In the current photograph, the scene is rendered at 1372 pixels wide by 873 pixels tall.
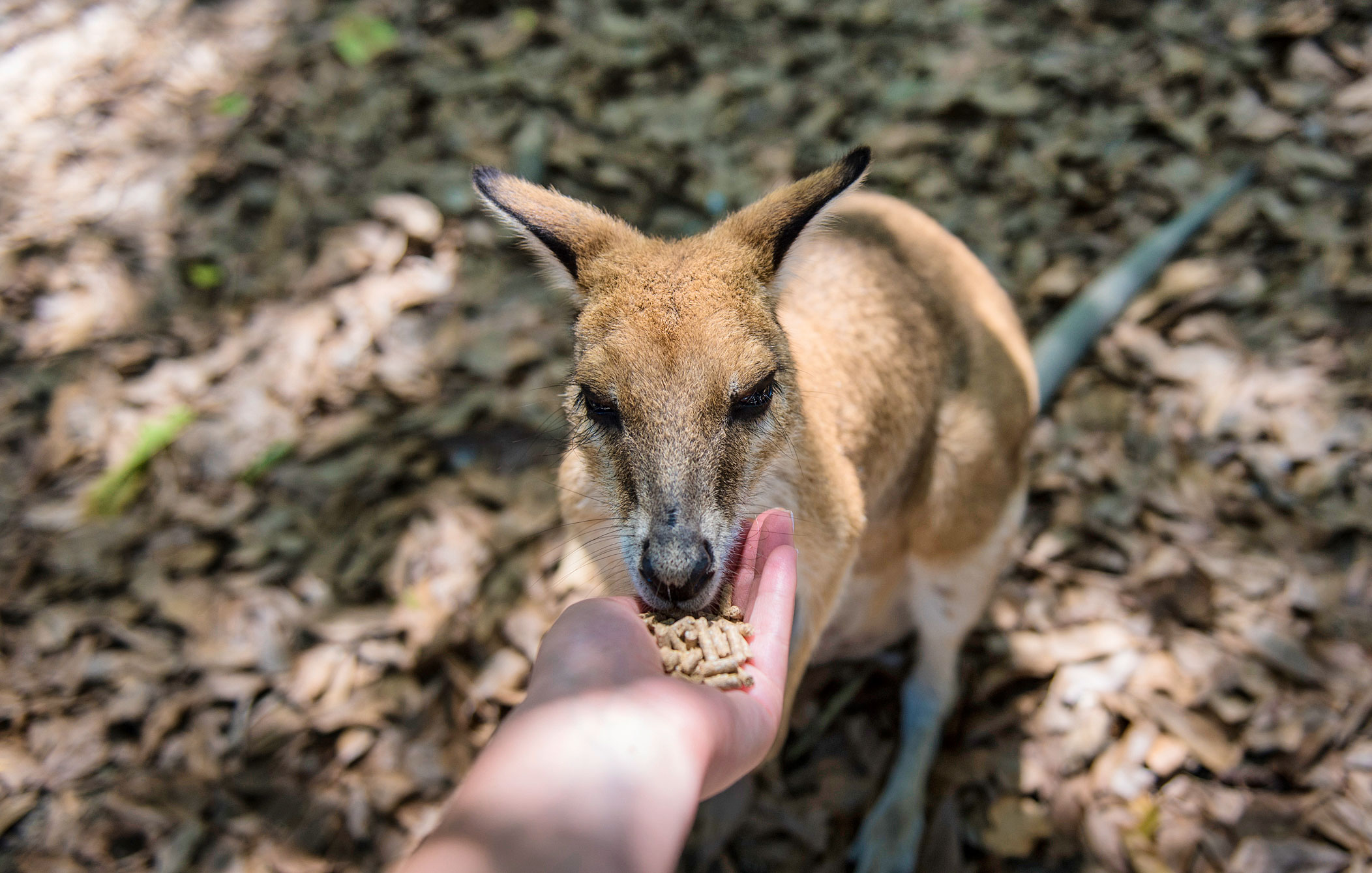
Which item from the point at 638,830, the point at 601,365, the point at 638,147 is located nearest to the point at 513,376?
the point at 638,147

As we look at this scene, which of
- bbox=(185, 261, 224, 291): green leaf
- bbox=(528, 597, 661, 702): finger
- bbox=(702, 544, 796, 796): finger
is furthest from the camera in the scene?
bbox=(185, 261, 224, 291): green leaf

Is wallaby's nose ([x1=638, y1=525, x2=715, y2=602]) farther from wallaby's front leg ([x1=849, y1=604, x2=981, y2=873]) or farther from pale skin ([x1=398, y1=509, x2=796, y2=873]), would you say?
wallaby's front leg ([x1=849, y1=604, x2=981, y2=873])

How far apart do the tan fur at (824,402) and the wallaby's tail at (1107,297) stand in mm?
308

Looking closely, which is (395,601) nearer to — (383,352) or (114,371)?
(383,352)

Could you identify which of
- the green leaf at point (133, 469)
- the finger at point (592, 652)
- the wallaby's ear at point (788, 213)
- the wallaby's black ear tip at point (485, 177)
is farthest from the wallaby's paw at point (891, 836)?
the green leaf at point (133, 469)

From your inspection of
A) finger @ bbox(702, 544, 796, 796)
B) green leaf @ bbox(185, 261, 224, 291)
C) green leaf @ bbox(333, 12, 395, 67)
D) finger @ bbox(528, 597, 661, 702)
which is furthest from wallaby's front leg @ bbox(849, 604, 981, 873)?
green leaf @ bbox(333, 12, 395, 67)

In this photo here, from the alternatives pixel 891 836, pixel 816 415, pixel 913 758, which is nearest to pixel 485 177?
pixel 816 415

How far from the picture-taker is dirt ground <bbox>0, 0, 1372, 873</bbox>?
113 inches

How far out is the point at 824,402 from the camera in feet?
8.76

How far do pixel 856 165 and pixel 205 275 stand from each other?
3.58m

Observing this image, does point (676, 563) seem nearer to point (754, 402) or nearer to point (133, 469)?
point (754, 402)

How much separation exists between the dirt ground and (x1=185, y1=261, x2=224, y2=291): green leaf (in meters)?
0.01

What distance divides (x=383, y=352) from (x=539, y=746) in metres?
2.79

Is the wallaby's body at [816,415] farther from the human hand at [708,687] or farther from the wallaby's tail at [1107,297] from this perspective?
the wallaby's tail at [1107,297]
